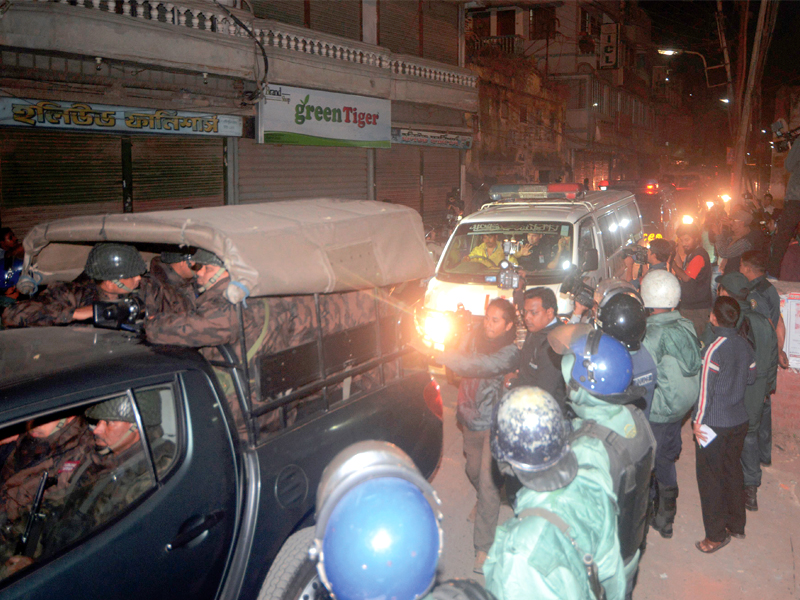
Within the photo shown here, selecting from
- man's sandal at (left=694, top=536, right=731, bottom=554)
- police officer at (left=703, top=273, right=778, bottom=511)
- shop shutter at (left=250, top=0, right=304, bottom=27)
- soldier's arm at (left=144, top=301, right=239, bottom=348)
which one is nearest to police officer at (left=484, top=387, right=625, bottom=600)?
soldier's arm at (left=144, top=301, right=239, bottom=348)

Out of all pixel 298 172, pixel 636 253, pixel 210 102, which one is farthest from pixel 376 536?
pixel 298 172

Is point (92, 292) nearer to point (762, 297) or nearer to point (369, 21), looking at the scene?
point (762, 297)

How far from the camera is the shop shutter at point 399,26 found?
1667 cm

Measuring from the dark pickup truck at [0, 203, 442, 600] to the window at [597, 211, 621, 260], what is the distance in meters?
5.90

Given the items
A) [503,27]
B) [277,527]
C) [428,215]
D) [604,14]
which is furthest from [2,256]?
[604,14]

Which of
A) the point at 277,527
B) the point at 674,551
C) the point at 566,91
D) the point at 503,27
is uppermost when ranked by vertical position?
the point at 503,27

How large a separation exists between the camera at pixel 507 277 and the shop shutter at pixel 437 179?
12.0 metres

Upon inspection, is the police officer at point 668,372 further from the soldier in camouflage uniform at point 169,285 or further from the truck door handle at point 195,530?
the soldier in camouflage uniform at point 169,285

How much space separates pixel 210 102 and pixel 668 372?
393 inches

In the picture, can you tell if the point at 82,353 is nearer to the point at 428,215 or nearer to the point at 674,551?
the point at 674,551

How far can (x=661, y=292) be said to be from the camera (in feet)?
14.0

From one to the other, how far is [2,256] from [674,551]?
23.9ft

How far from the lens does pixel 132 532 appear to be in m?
2.21

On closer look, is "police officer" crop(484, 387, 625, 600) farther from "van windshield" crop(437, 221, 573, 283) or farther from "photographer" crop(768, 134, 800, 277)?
"photographer" crop(768, 134, 800, 277)
